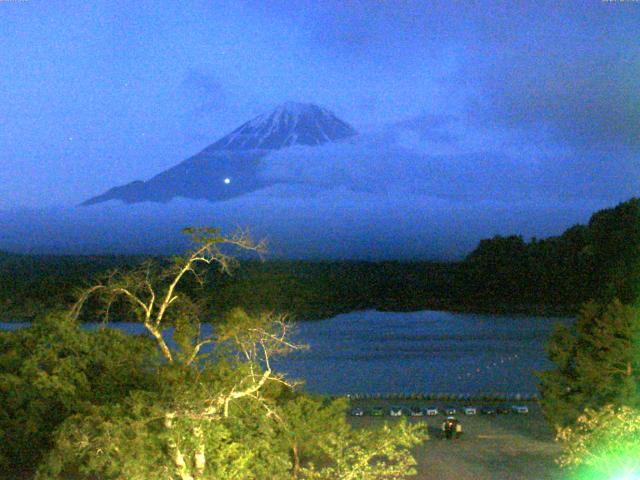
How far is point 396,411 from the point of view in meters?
22.0

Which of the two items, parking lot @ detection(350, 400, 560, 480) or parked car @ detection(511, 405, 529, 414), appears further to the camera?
parked car @ detection(511, 405, 529, 414)

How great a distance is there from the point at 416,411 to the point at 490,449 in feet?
16.5

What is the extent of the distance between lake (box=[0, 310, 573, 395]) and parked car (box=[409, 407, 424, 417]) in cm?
615

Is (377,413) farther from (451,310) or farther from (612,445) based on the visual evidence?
(451,310)

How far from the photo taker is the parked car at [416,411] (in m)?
21.9

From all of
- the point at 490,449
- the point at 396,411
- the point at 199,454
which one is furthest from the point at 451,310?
the point at 199,454

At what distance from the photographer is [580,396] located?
1741 centimetres

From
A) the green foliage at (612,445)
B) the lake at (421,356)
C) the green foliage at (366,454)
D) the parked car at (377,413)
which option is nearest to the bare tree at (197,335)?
the green foliage at (366,454)

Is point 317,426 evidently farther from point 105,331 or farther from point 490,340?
point 490,340

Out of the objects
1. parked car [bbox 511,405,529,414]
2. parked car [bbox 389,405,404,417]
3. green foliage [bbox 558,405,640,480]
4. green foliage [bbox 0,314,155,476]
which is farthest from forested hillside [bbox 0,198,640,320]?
green foliage [bbox 558,405,640,480]

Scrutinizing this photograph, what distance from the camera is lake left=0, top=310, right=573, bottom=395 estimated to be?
31.7m

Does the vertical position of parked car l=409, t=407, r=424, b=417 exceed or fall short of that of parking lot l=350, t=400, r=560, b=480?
it falls short

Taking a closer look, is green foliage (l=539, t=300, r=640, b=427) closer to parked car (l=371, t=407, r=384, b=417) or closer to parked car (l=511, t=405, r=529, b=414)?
parked car (l=511, t=405, r=529, b=414)

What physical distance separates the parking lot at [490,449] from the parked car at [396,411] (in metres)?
0.24
